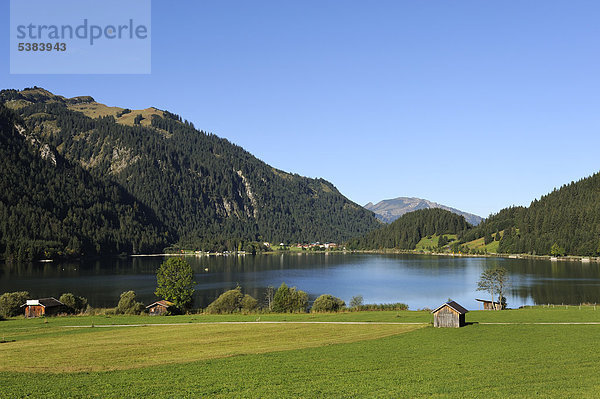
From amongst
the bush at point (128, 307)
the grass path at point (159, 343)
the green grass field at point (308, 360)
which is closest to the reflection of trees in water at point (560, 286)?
the green grass field at point (308, 360)

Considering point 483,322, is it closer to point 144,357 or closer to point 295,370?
point 295,370

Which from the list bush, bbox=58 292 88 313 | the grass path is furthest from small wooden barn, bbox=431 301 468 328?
bush, bbox=58 292 88 313

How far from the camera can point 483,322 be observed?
6306 cm

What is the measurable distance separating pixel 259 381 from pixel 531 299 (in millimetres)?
89442

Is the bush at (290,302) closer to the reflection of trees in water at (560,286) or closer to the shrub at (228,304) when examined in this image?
the shrub at (228,304)

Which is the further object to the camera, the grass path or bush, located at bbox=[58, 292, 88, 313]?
bush, located at bbox=[58, 292, 88, 313]

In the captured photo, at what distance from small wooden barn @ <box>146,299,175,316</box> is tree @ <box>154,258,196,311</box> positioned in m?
2.06

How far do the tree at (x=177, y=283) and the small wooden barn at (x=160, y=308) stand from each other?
206 cm

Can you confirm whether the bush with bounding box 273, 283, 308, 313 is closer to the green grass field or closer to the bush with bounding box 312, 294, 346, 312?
the bush with bounding box 312, 294, 346, 312

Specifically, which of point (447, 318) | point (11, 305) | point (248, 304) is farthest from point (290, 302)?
point (11, 305)

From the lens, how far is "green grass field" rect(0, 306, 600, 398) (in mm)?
30422

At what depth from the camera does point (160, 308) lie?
87312mm

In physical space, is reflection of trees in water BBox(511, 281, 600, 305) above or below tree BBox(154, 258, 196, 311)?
below

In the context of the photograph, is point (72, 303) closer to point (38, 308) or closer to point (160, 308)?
point (38, 308)
